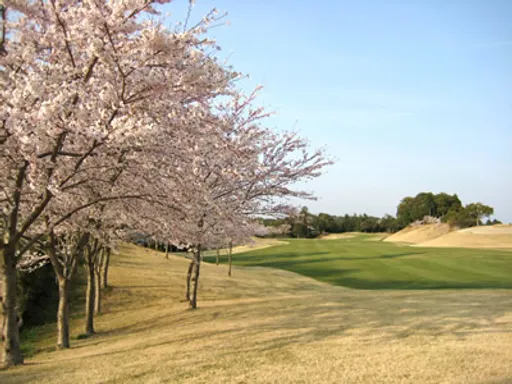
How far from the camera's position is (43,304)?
18797 mm

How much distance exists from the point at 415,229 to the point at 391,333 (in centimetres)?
7742

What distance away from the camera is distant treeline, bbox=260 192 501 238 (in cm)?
7644

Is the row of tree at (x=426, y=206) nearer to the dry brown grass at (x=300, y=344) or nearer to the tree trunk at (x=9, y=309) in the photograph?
the dry brown grass at (x=300, y=344)

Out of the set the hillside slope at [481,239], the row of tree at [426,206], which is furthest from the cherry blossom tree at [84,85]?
the row of tree at [426,206]

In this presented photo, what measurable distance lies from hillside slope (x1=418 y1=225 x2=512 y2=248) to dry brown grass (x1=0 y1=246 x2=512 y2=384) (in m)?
43.7

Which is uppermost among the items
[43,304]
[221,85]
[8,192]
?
[221,85]

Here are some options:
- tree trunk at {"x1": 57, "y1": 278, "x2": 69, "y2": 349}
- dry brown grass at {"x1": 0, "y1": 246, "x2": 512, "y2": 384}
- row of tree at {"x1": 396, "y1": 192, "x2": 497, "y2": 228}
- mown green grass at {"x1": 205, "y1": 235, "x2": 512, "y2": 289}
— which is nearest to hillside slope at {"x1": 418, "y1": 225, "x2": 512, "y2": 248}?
mown green grass at {"x1": 205, "y1": 235, "x2": 512, "y2": 289}

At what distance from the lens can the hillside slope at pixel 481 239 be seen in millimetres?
55350

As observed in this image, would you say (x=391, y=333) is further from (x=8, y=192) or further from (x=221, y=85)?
(x=8, y=192)

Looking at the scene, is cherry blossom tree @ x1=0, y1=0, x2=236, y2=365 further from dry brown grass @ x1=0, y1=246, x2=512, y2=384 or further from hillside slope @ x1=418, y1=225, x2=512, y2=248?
hillside slope @ x1=418, y1=225, x2=512, y2=248

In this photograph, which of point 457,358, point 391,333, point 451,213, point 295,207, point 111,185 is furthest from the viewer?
point 451,213

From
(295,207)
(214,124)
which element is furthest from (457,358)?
(295,207)

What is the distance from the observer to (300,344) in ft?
30.0

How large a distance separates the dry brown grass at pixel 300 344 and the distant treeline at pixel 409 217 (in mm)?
62140
